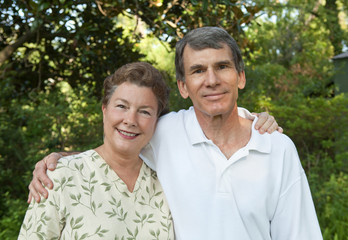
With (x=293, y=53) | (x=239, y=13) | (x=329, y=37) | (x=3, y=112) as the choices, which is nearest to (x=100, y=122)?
(x=3, y=112)

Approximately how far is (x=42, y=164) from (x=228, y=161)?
3.54ft

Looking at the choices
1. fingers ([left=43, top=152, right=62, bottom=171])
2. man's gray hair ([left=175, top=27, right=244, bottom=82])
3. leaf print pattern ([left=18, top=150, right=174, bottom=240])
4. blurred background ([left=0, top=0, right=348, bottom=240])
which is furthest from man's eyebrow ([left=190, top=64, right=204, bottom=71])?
blurred background ([left=0, top=0, right=348, bottom=240])

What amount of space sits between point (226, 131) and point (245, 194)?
42 centimetres

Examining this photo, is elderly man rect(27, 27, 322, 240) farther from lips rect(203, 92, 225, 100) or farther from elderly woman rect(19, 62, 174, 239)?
elderly woman rect(19, 62, 174, 239)

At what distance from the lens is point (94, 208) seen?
217 centimetres

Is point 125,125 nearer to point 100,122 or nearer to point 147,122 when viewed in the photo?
point 147,122

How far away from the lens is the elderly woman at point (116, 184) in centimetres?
210

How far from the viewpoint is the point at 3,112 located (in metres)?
5.49

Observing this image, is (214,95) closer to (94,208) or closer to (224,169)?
(224,169)

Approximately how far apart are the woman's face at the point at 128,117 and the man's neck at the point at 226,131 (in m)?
0.38

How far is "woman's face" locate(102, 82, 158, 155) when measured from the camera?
2307 mm

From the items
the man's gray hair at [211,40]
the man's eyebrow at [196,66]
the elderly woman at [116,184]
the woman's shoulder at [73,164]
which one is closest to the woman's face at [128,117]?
the elderly woman at [116,184]

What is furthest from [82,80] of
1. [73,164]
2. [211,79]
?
[211,79]

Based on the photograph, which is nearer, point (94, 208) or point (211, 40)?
point (94, 208)
